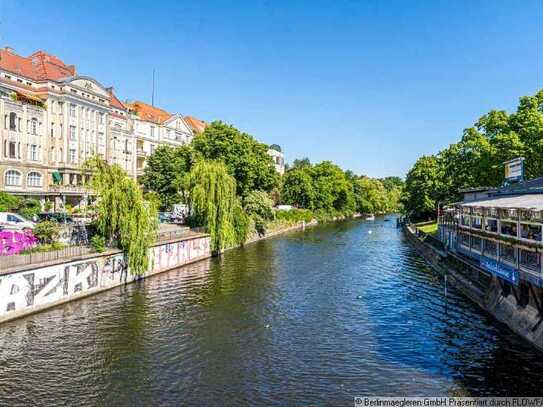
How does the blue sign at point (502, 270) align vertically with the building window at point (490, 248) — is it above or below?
below

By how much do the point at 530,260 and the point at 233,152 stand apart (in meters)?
47.5

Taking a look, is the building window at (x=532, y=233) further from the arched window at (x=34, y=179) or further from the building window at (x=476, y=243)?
the arched window at (x=34, y=179)

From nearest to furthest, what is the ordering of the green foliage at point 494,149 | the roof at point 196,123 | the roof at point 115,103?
the green foliage at point 494,149 < the roof at point 115,103 < the roof at point 196,123

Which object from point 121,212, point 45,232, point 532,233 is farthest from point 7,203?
point 532,233

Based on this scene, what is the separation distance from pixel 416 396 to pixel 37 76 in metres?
58.9

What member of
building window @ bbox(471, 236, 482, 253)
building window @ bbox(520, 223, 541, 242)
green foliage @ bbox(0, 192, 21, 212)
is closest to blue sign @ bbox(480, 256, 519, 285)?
building window @ bbox(520, 223, 541, 242)

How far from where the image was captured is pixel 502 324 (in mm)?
24406

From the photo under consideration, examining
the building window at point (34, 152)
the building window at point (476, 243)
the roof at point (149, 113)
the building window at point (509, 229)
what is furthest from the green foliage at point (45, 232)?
the roof at point (149, 113)

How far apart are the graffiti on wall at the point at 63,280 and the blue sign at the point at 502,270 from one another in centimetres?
2385

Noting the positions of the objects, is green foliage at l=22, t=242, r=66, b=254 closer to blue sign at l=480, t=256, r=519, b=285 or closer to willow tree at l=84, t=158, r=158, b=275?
willow tree at l=84, t=158, r=158, b=275

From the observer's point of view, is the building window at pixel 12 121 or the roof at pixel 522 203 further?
the building window at pixel 12 121

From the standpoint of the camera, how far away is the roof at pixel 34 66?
56500mm

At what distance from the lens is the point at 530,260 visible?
20.0 metres

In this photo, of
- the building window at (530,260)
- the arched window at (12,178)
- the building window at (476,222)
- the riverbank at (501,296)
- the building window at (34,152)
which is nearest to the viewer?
the building window at (530,260)
